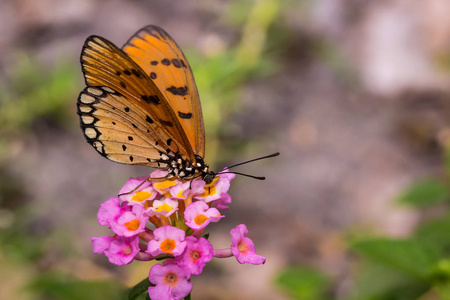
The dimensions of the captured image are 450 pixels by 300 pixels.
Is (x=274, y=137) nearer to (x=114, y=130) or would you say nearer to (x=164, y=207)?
(x=114, y=130)

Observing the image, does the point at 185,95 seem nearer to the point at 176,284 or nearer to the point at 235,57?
the point at 176,284

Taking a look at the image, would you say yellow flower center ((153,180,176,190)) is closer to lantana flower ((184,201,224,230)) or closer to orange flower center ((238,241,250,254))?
lantana flower ((184,201,224,230))

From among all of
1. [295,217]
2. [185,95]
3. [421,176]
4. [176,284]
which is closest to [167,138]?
[185,95]

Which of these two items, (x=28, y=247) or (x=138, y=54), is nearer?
(x=138, y=54)

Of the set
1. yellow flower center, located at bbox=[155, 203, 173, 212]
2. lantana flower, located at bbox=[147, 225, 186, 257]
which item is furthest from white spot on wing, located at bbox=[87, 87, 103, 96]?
lantana flower, located at bbox=[147, 225, 186, 257]

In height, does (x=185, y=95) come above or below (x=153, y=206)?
above

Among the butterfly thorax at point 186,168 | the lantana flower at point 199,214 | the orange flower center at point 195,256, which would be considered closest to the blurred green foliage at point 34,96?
the butterfly thorax at point 186,168

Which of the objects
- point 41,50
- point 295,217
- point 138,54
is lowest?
point 295,217
